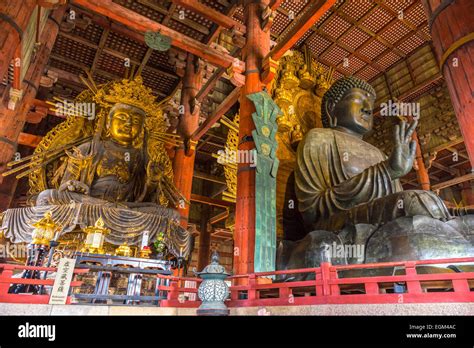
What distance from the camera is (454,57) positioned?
2121 mm

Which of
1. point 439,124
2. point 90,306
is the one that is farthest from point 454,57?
point 439,124

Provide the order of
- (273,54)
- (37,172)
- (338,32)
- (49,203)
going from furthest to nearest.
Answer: (338,32) < (37,172) < (49,203) < (273,54)

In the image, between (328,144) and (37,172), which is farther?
(37,172)

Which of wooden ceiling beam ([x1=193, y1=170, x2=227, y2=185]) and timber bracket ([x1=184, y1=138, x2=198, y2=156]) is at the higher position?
wooden ceiling beam ([x1=193, y1=170, x2=227, y2=185])

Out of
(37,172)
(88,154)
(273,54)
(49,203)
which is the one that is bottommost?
(49,203)

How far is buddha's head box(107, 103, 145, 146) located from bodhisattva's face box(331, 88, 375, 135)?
4164 mm

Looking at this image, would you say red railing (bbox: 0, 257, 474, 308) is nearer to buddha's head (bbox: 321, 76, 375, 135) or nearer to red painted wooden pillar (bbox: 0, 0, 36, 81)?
Result: red painted wooden pillar (bbox: 0, 0, 36, 81)

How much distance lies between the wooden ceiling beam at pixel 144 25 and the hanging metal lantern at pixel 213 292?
10.7ft

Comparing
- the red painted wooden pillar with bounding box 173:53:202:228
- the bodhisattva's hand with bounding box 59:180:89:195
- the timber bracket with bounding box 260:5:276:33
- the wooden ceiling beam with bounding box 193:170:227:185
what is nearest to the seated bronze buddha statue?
the timber bracket with bounding box 260:5:276:33

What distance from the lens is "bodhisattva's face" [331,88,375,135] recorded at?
5336 millimetres

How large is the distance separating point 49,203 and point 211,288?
134 inches

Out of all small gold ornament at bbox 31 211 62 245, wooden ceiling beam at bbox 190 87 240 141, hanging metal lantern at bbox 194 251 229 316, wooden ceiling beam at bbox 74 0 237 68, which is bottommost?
hanging metal lantern at bbox 194 251 229 316
